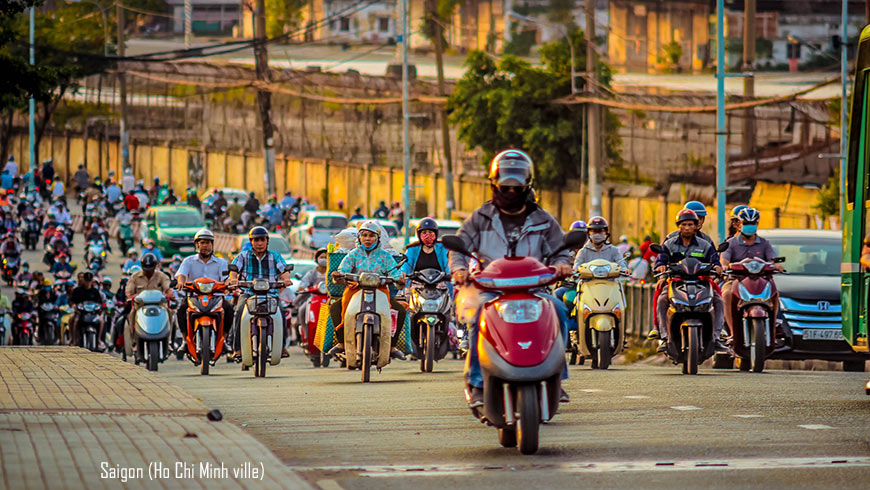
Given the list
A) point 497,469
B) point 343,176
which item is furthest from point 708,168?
point 497,469

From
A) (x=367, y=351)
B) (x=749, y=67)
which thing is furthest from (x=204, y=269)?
(x=749, y=67)

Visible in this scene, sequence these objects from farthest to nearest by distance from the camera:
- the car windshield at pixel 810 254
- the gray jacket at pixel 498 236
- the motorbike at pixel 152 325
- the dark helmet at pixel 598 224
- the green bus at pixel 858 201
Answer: the motorbike at pixel 152 325
the car windshield at pixel 810 254
the dark helmet at pixel 598 224
the green bus at pixel 858 201
the gray jacket at pixel 498 236

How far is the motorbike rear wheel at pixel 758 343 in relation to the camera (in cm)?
1883

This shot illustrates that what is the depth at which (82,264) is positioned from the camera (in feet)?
167

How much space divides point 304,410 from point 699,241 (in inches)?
238

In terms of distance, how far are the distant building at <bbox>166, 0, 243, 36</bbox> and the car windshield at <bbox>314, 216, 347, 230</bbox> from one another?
184 feet

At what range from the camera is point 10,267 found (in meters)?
46.4

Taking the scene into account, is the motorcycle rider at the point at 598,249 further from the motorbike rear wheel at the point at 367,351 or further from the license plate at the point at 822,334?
the motorbike rear wheel at the point at 367,351

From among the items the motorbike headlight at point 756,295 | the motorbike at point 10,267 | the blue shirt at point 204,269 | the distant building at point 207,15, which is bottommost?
the motorbike at point 10,267

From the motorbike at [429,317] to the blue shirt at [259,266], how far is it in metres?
1.59

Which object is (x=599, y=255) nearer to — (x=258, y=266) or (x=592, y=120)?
(x=258, y=266)

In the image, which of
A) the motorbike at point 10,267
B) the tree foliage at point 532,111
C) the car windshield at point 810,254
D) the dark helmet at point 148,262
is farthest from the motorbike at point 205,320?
the tree foliage at point 532,111

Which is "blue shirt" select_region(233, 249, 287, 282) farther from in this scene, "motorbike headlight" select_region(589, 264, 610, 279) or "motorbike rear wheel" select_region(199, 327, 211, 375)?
"motorbike headlight" select_region(589, 264, 610, 279)

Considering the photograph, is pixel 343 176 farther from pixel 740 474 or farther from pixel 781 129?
pixel 740 474
